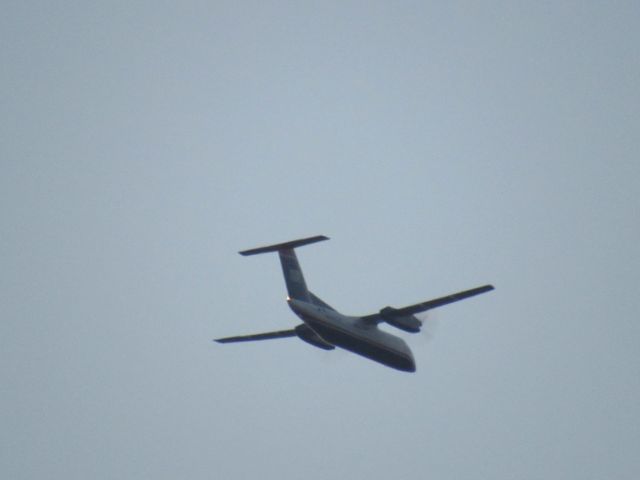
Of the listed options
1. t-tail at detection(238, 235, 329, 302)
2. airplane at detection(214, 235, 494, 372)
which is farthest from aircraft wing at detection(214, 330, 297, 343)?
t-tail at detection(238, 235, 329, 302)

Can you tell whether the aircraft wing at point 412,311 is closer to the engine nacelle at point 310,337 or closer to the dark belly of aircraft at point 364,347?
the dark belly of aircraft at point 364,347

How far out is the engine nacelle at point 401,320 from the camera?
4022 centimetres

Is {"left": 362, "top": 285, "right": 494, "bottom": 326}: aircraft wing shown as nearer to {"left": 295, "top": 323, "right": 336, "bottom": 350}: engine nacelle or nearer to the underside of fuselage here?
the underside of fuselage

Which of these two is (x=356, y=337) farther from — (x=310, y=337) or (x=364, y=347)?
(x=310, y=337)

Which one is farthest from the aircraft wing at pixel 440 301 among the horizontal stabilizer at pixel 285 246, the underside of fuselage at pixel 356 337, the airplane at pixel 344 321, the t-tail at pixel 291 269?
the horizontal stabilizer at pixel 285 246

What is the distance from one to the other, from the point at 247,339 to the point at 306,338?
3.51 meters

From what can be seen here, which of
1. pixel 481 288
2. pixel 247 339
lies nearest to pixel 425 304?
pixel 481 288

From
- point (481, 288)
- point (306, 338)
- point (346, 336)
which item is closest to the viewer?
point (481, 288)

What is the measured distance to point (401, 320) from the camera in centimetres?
4075

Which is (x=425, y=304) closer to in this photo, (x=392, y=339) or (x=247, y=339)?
(x=392, y=339)

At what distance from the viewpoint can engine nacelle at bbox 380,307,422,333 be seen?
40219mm

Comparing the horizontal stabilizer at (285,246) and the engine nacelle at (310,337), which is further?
the engine nacelle at (310,337)

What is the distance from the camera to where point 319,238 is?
123ft

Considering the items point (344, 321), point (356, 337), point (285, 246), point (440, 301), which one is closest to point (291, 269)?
point (285, 246)
